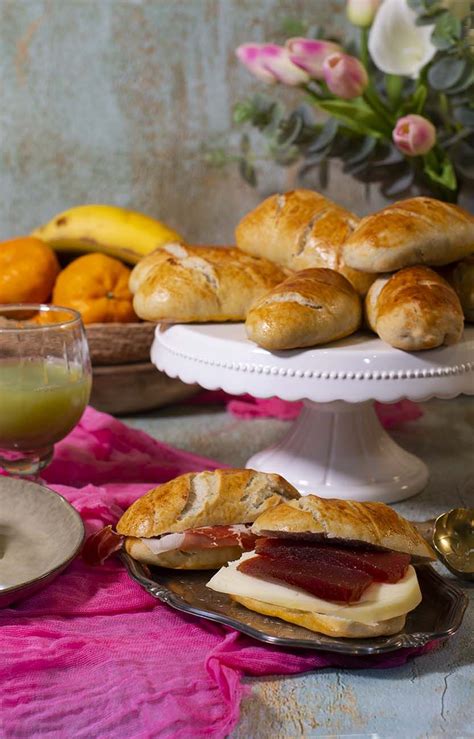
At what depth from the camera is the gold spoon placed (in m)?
0.99

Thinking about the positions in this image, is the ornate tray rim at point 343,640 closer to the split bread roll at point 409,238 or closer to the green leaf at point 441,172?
the split bread roll at point 409,238

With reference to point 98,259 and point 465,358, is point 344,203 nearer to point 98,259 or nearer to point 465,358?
point 98,259

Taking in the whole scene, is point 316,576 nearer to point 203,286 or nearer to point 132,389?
point 203,286

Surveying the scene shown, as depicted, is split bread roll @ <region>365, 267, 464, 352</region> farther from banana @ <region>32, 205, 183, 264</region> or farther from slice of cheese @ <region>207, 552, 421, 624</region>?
banana @ <region>32, 205, 183, 264</region>

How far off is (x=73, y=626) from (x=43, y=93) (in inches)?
50.1

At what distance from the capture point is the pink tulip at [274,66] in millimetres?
1613

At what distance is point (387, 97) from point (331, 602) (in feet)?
3.71

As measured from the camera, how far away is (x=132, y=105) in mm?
1893

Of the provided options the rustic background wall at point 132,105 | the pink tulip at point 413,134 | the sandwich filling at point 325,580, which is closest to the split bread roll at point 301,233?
the pink tulip at point 413,134

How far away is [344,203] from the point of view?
6.38ft

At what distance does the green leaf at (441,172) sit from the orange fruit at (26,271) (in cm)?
65

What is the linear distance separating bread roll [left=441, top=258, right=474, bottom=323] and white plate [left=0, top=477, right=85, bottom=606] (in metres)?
0.54

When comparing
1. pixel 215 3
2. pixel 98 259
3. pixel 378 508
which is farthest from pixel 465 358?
pixel 215 3

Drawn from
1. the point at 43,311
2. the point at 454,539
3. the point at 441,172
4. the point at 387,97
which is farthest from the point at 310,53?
the point at 454,539
